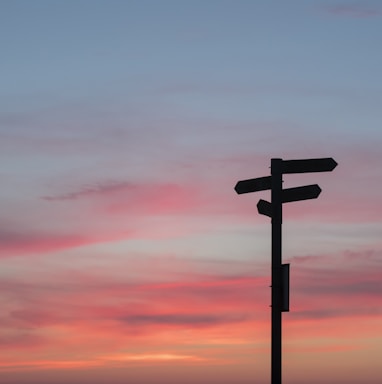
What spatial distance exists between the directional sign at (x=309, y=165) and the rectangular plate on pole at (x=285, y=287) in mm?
1914

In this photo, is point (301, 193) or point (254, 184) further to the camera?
point (254, 184)

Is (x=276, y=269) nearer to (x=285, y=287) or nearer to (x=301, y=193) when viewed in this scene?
(x=285, y=287)

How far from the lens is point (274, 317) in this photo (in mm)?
17281

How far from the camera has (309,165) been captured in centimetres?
1812

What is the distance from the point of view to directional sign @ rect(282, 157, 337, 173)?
59.1 ft

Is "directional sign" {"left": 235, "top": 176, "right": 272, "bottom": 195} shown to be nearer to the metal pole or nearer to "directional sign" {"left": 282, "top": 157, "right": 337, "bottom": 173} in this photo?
the metal pole

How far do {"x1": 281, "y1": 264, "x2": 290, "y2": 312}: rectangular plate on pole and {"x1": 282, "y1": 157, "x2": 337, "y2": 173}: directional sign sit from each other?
1.91 m

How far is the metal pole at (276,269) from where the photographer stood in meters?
17.1

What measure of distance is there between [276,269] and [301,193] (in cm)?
154

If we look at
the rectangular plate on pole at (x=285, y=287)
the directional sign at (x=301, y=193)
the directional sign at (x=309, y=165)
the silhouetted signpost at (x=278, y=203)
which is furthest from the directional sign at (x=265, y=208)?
the rectangular plate on pole at (x=285, y=287)

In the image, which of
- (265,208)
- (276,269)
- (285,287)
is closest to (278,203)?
(265,208)

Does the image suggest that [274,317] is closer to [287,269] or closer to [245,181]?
[287,269]

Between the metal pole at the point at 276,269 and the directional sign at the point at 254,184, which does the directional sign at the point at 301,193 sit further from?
the directional sign at the point at 254,184

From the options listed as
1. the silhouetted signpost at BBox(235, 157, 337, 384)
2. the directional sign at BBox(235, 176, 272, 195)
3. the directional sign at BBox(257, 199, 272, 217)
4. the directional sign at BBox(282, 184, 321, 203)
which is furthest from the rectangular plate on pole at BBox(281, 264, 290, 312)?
the directional sign at BBox(235, 176, 272, 195)
